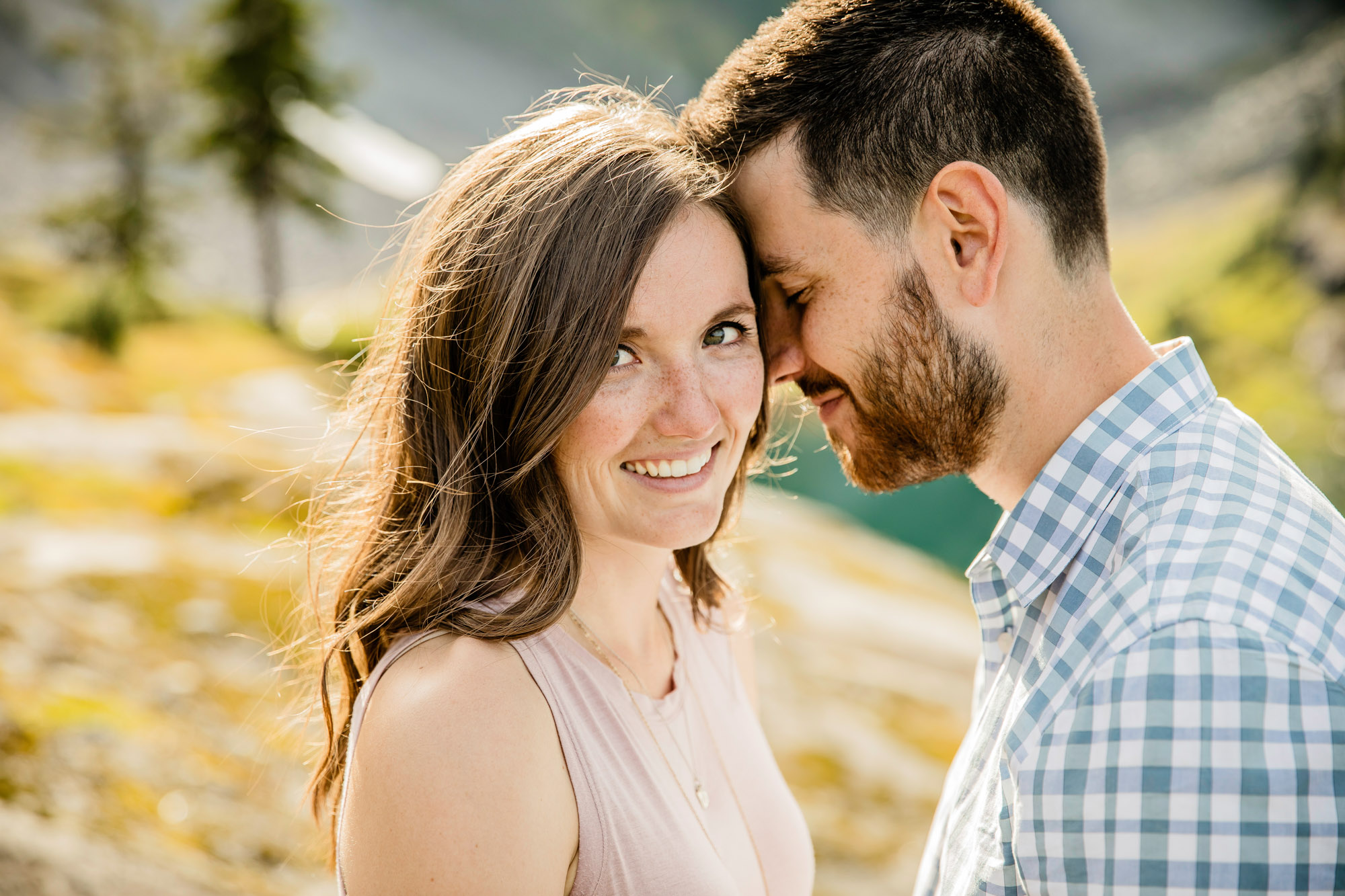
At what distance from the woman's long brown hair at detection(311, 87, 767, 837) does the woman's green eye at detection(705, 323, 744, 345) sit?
19 centimetres

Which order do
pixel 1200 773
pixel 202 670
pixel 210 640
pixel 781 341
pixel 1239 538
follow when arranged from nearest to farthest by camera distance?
pixel 1200 773
pixel 1239 538
pixel 781 341
pixel 202 670
pixel 210 640

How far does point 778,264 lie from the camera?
198cm

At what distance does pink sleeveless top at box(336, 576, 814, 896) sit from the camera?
155cm

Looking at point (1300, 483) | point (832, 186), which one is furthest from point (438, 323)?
point (1300, 483)

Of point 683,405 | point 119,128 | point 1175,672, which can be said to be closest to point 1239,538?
point 1175,672

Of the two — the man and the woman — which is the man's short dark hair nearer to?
the man

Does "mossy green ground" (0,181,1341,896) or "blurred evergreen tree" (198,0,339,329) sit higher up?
"blurred evergreen tree" (198,0,339,329)

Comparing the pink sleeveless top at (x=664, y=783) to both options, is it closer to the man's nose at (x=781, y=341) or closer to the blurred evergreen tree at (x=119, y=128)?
the man's nose at (x=781, y=341)

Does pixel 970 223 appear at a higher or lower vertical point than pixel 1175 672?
higher

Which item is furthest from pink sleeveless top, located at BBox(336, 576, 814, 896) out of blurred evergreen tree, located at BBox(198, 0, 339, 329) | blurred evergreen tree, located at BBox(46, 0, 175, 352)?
blurred evergreen tree, located at BBox(198, 0, 339, 329)

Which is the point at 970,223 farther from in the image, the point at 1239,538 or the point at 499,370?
the point at 499,370

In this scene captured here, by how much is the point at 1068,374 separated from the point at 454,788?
1374 mm

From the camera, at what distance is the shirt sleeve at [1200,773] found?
1182mm

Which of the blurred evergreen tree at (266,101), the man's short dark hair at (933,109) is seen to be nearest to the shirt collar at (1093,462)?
the man's short dark hair at (933,109)
